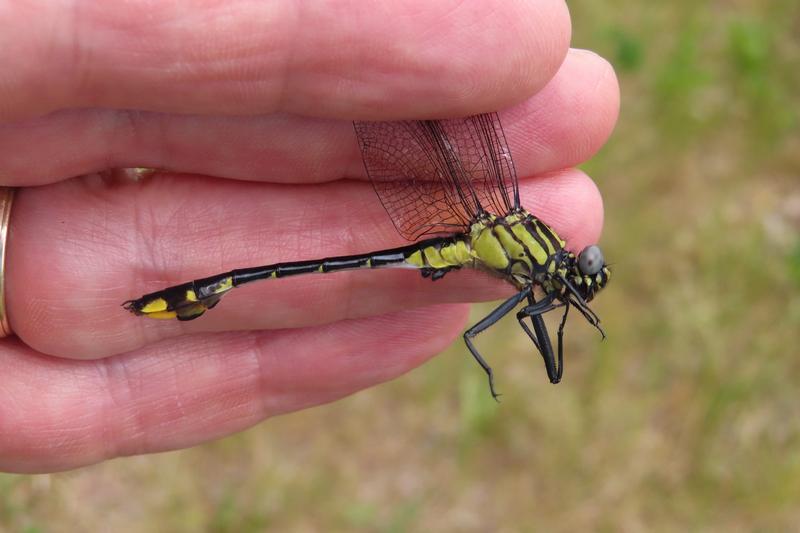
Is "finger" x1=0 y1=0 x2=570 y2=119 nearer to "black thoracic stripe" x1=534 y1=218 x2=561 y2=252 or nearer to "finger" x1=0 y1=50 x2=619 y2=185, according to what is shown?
"finger" x1=0 y1=50 x2=619 y2=185

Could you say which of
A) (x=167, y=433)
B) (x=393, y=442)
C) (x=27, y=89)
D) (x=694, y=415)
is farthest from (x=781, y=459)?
(x=27, y=89)

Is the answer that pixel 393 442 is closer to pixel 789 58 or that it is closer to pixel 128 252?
pixel 128 252

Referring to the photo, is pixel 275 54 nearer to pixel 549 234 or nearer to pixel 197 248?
pixel 197 248

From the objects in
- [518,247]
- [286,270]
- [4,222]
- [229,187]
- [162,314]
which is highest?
[229,187]

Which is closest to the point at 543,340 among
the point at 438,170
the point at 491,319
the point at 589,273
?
the point at 491,319

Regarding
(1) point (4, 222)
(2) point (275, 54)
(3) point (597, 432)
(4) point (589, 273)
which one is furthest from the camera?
(3) point (597, 432)

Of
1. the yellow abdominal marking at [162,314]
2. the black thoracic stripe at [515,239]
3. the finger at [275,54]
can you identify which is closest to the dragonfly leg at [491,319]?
the black thoracic stripe at [515,239]

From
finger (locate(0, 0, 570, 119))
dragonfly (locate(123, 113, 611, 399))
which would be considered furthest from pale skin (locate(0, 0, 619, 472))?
dragonfly (locate(123, 113, 611, 399))
